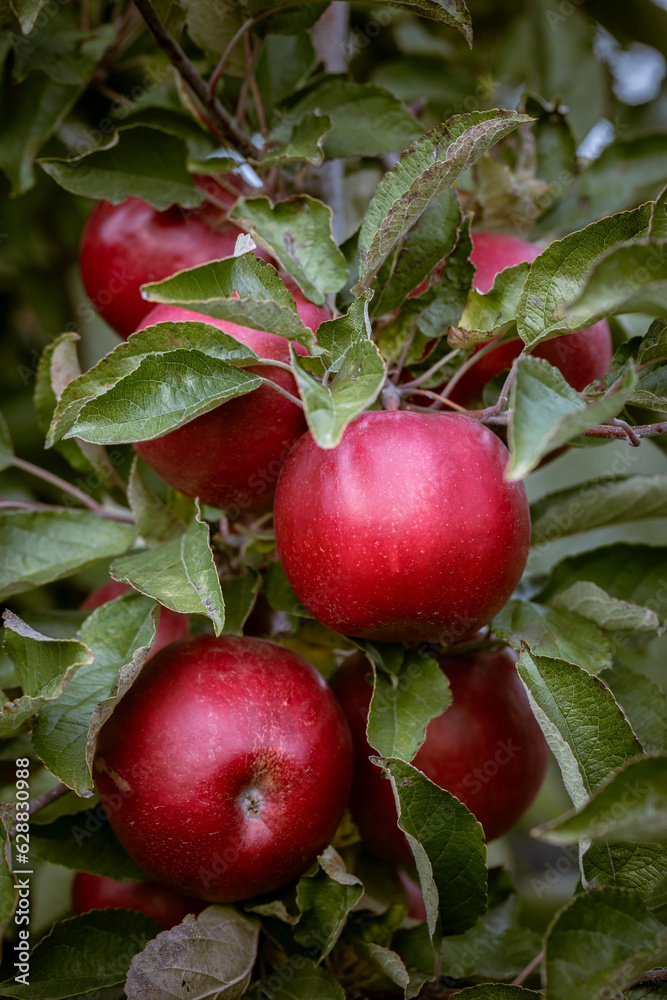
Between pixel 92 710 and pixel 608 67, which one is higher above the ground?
pixel 92 710

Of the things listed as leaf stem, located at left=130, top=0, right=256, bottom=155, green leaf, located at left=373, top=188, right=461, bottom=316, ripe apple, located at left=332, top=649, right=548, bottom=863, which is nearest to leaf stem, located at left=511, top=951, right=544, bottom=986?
ripe apple, located at left=332, top=649, right=548, bottom=863

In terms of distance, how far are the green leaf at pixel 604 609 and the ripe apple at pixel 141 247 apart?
0.57 metres

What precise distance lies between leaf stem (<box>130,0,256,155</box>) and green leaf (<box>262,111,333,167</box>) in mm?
42

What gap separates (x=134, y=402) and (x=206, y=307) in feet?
0.37

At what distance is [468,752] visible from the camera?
0.89m

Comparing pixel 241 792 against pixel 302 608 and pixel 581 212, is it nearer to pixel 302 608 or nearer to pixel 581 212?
pixel 302 608

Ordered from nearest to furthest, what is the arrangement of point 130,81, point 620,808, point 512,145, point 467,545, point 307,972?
point 620,808
point 467,545
point 307,972
point 512,145
point 130,81

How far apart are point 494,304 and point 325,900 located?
587mm

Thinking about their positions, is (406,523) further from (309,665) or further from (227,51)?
(227,51)

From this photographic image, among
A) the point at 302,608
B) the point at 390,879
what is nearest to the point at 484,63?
the point at 302,608

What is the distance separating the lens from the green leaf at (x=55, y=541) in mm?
960

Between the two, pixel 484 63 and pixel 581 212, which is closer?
pixel 581 212

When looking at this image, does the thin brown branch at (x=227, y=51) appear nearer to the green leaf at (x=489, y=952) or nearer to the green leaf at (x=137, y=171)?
the green leaf at (x=137, y=171)

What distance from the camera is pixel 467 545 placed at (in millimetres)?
686
